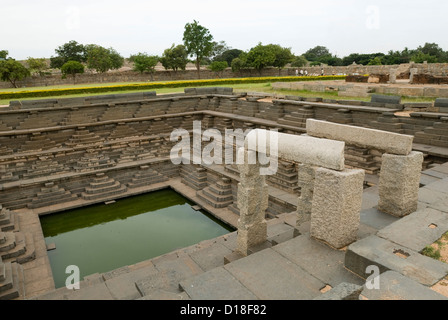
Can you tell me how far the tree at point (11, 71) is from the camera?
776 inches

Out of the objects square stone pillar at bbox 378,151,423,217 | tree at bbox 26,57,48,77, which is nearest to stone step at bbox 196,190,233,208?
square stone pillar at bbox 378,151,423,217

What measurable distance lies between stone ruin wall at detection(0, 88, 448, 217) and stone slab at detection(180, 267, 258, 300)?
5196 millimetres

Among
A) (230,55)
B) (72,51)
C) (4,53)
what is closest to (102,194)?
(72,51)

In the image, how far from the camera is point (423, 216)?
407 centimetres

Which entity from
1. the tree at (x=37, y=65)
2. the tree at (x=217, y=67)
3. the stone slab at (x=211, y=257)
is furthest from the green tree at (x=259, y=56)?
the stone slab at (x=211, y=257)

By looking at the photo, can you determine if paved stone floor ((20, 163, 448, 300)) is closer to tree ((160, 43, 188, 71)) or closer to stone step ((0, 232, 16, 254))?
stone step ((0, 232, 16, 254))

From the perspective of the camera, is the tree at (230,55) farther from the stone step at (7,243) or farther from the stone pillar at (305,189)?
the stone pillar at (305,189)

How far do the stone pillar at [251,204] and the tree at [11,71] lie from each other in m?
21.8

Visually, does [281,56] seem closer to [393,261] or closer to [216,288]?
[393,261]

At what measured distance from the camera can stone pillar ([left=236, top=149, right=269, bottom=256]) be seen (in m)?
4.09
